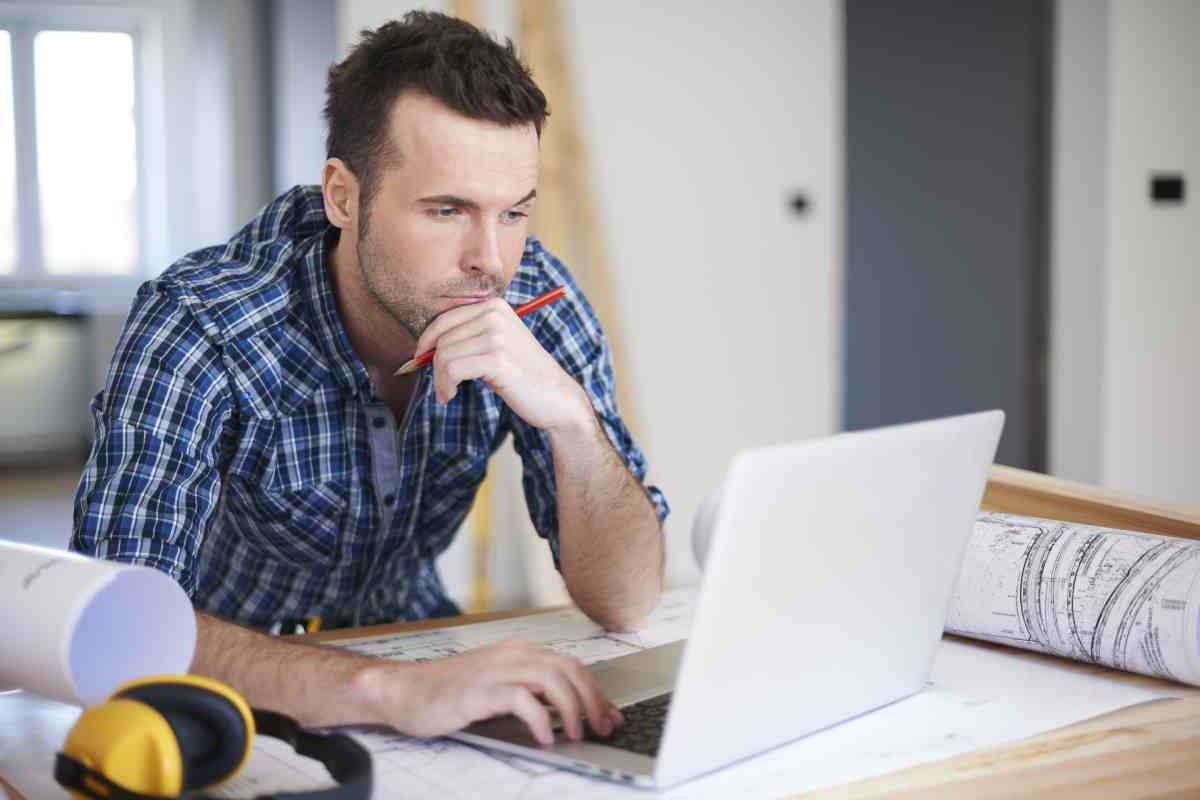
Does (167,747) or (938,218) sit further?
(938,218)

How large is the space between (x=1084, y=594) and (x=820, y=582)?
340 mm

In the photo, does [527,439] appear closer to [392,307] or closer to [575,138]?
[392,307]

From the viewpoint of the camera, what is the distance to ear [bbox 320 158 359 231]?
1.40m

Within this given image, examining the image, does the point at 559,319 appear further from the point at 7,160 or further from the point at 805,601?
the point at 7,160

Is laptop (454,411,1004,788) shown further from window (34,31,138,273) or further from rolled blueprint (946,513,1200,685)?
window (34,31,138,273)

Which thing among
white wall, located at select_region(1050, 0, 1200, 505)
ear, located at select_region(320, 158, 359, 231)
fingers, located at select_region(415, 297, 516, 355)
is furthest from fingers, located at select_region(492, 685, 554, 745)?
white wall, located at select_region(1050, 0, 1200, 505)

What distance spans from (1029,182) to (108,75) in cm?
272

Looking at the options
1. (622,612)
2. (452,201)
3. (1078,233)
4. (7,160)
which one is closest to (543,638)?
(622,612)

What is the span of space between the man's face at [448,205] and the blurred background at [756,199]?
69.8 inches

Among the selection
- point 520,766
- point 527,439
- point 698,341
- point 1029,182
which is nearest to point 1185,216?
point 1029,182

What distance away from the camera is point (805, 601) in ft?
2.64

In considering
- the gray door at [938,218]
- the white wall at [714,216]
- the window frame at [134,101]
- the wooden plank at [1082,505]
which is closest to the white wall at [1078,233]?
the gray door at [938,218]

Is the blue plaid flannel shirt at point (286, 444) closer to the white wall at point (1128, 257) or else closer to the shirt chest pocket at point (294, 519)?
the shirt chest pocket at point (294, 519)

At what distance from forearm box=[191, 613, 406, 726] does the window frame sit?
2.46 metres
